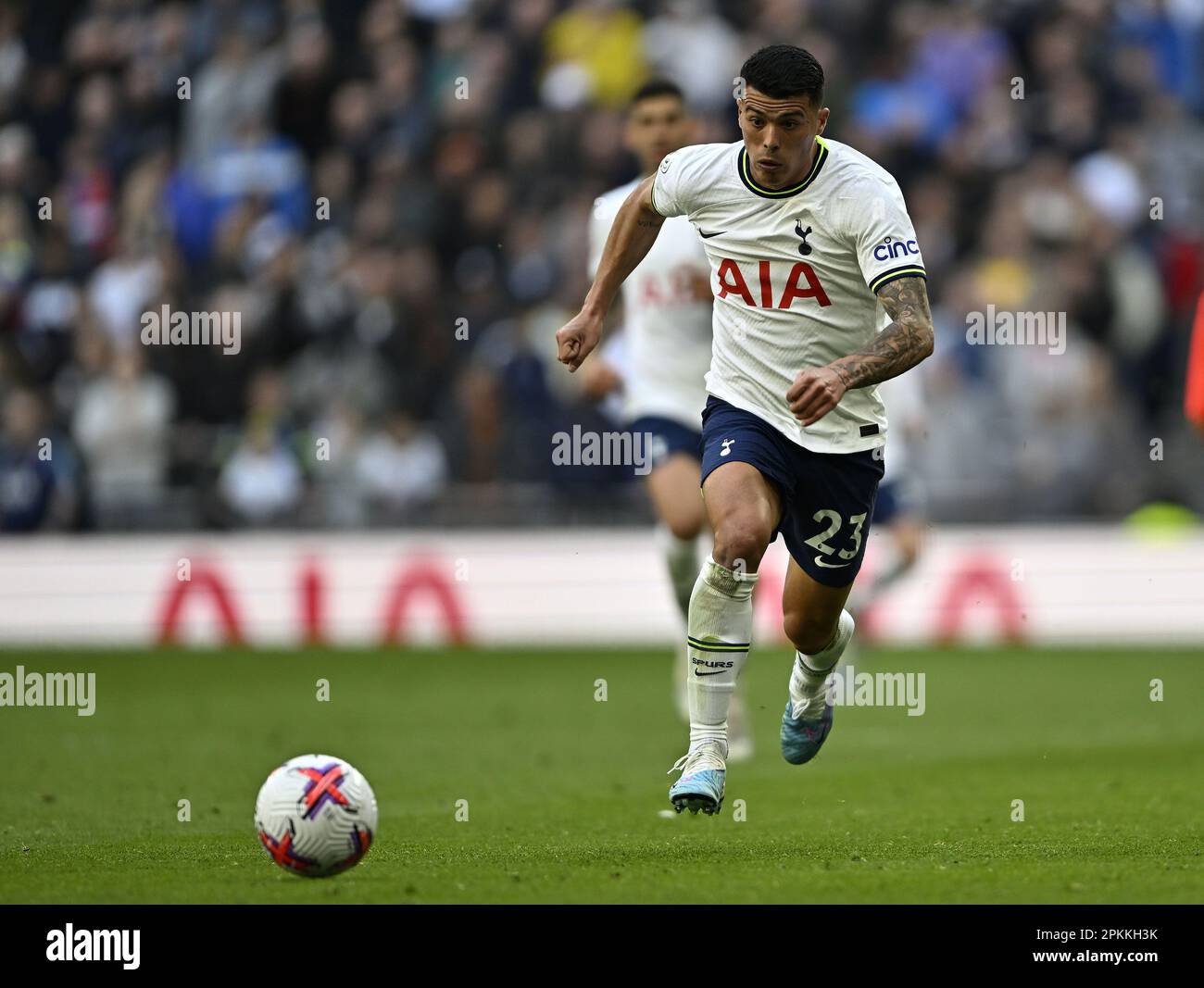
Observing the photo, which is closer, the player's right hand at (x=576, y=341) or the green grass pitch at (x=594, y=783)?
the green grass pitch at (x=594, y=783)

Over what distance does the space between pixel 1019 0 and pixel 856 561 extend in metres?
14.1

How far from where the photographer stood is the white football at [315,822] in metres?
6.83

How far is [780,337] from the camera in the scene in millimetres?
7844

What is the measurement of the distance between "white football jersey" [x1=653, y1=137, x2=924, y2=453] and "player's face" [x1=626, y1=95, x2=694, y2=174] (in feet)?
8.38

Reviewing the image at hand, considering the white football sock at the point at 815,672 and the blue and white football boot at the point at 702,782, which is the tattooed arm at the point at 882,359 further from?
the white football sock at the point at 815,672

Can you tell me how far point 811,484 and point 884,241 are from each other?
1055 mm

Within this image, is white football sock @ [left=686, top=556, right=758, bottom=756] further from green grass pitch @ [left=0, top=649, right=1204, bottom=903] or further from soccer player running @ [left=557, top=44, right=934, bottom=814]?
green grass pitch @ [left=0, top=649, right=1204, bottom=903]

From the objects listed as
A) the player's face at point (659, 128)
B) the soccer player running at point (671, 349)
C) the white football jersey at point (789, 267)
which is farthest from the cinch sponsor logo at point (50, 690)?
the white football jersey at point (789, 267)

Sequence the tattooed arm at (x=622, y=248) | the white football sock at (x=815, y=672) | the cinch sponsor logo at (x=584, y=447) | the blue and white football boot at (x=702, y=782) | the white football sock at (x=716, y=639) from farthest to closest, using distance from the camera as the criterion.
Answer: the cinch sponsor logo at (x=584, y=447), the white football sock at (x=815, y=672), the tattooed arm at (x=622, y=248), the white football sock at (x=716, y=639), the blue and white football boot at (x=702, y=782)

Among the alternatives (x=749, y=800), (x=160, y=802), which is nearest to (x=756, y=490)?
(x=749, y=800)

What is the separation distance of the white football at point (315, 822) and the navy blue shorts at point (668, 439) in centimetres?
396

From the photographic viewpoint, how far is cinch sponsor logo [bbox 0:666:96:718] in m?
14.1

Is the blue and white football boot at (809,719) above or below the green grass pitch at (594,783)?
above
